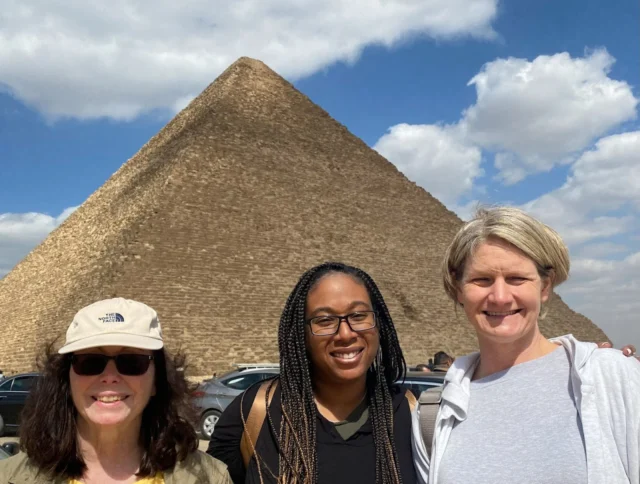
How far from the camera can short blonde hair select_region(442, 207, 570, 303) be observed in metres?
2.54

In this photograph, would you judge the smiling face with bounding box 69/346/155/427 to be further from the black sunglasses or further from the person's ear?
the person's ear

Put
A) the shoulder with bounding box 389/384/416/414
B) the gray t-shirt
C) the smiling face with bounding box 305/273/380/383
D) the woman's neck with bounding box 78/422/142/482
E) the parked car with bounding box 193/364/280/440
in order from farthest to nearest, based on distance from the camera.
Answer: the parked car with bounding box 193/364/280/440
the shoulder with bounding box 389/384/416/414
the smiling face with bounding box 305/273/380/383
the woman's neck with bounding box 78/422/142/482
the gray t-shirt

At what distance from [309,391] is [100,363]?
81 cm

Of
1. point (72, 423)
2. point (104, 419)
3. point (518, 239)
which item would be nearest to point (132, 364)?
point (104, 419)

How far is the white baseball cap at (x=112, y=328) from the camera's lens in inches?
96.6

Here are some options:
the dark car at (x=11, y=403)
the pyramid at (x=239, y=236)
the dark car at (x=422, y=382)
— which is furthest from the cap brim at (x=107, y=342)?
the pyramid at (x=239, y=236)

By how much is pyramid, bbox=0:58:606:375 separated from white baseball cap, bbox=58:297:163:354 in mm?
17355

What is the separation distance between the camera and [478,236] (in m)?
2.63

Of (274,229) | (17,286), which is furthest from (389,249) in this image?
(17,286)

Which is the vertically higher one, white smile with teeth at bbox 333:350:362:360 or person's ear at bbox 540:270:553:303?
person's ear at bbox 540:270:553:303

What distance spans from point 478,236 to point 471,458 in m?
0.82

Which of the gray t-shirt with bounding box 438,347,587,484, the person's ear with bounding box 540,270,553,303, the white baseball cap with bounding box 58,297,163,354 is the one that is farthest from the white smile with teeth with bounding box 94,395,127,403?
the person's ear with bounding box 540,270,553,303

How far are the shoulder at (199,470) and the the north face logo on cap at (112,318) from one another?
23.5 inches

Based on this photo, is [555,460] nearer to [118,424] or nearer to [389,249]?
[118,424]
